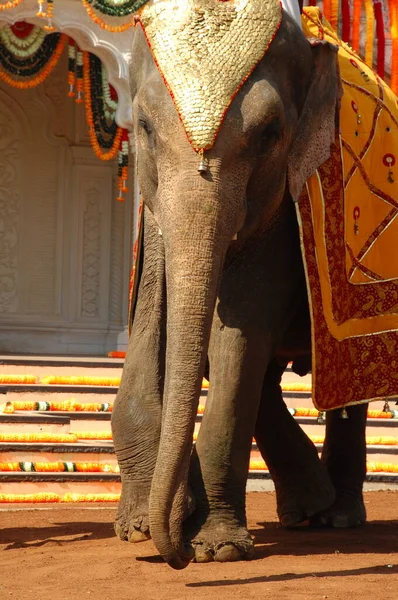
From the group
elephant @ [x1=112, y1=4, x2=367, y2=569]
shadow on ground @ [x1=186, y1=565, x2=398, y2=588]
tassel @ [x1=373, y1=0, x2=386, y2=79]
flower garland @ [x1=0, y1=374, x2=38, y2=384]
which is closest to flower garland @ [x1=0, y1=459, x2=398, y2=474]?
flower garland @ [x1=0, y1=374, x2=38, y2=384]

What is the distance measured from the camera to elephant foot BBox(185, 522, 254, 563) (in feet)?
15.9

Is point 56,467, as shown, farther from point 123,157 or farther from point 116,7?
point 116,7

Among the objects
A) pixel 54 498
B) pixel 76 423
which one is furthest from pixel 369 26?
pixel 54 498

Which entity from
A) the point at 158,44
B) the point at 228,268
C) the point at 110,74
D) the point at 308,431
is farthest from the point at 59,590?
the point at 110,74

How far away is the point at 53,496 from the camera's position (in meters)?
7.54

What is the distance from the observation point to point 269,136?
4758mm

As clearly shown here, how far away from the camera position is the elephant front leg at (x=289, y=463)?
20.5ft

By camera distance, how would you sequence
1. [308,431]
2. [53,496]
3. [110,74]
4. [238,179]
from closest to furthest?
[238,179] → [53,496] → [308,431] → [110,74]

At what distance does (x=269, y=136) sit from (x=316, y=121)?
475 millimetres

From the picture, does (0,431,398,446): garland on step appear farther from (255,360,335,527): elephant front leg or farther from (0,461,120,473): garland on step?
(255,360,335,527): elephant front leg

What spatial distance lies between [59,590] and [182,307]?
95cm

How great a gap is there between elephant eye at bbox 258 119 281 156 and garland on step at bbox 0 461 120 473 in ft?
11.6

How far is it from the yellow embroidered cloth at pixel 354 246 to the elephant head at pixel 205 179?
9.6 inches

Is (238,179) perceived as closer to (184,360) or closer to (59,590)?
(184,360)
